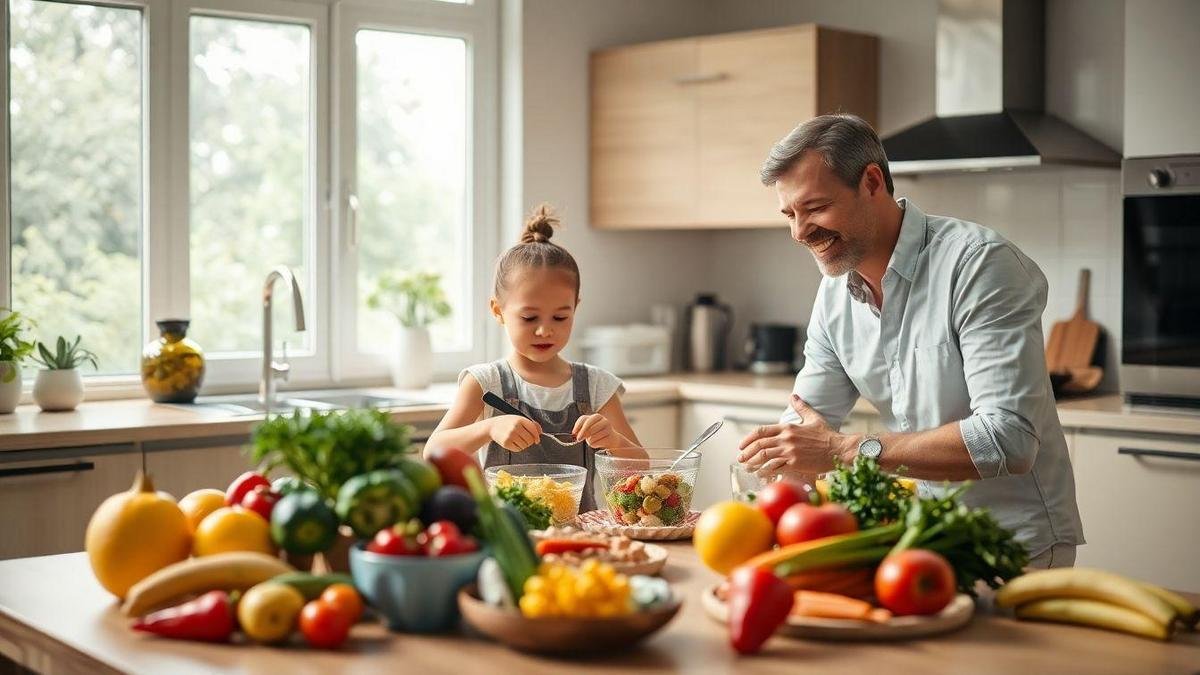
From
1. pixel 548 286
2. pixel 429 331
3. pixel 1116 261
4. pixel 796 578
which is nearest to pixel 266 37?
pixel 429 331

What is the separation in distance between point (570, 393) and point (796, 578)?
1233mm

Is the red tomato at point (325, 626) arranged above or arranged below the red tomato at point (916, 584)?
below

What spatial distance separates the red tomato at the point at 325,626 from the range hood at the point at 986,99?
2850mm

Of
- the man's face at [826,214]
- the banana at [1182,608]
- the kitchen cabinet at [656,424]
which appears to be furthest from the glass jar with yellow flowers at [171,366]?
the banana at [1182,608]

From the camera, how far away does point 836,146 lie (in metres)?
2.49

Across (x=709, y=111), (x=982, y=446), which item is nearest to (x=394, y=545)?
(x=982, y=446)

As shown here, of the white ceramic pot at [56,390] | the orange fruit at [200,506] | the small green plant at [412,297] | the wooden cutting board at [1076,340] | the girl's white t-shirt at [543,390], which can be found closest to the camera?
the orange fruit at [200,506]

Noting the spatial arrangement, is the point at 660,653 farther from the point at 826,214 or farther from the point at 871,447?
the point at 826,214

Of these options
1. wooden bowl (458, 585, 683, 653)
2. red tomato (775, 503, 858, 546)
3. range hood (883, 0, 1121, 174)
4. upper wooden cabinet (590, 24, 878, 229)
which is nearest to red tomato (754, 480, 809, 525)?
red tomato (775, 503, 858, 546)

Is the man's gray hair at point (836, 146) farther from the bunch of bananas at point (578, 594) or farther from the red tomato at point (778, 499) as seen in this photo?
the bunch of bananas at point (578, 594)

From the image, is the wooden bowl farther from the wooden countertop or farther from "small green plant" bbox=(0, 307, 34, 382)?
"small green plant" bbox=(0, 307, 34, 382)

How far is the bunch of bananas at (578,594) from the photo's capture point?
153 cm

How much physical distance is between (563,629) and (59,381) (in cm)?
259

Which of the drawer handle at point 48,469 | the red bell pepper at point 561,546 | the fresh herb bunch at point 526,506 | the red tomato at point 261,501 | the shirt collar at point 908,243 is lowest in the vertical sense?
the drawer handle at point 48,469
